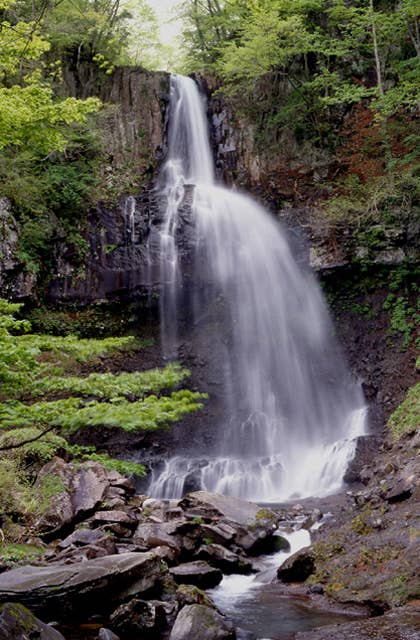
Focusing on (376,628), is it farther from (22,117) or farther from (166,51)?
(166,51)

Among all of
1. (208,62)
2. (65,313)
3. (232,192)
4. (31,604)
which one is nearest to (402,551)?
(31,604)

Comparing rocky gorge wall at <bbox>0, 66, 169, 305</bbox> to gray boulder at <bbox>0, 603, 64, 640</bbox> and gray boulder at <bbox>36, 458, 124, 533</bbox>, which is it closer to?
gray boulder at <bbox>36, 458, 124, 533</bbox>

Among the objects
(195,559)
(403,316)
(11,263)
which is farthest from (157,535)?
(403,316)

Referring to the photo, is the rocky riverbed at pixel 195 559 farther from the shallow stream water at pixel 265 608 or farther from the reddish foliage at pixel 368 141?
the reddish foliage at pixel 368 141

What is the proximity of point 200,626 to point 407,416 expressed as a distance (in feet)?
27.4

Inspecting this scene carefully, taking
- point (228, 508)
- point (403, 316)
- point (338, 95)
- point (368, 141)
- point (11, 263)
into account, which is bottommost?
point (228, 508)

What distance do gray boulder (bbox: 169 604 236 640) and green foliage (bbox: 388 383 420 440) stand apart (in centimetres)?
696

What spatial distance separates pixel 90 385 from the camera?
138 inches

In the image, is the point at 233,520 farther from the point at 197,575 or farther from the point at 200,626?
the point at 200,626

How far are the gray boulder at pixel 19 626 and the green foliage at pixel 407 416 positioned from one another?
8616mm

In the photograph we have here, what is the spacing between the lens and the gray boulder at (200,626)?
498cm

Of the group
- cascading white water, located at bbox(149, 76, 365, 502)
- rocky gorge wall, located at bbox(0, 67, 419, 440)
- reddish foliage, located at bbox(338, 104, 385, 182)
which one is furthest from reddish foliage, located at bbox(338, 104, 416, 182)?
cascading white water, located at bbox(149, 76, 365, 502)

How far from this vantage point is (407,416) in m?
11.9

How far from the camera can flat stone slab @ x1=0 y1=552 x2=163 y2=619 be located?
550 cm
